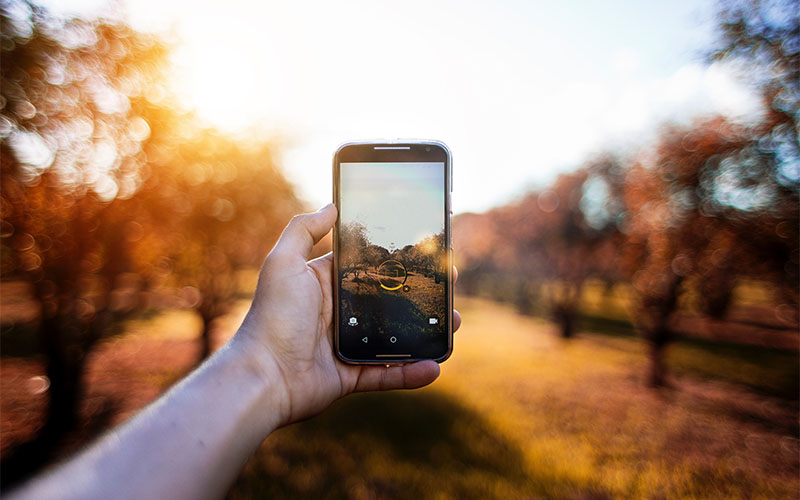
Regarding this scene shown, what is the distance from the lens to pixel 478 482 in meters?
7.20

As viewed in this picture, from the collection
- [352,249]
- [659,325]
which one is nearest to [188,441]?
[352,249]

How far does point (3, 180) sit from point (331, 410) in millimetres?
8265

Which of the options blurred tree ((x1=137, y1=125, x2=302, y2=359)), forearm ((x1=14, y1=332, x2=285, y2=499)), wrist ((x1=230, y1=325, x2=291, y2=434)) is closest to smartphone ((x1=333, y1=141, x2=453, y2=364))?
wrist ((x1=230, y1=325, x2=291, y2=434))

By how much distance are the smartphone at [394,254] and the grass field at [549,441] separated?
4.71m

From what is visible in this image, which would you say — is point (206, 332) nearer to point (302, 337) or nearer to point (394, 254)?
point (302, 337)

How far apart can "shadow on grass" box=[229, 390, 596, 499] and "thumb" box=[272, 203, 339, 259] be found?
17.6 ft

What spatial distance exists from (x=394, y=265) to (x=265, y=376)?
1.41 meters

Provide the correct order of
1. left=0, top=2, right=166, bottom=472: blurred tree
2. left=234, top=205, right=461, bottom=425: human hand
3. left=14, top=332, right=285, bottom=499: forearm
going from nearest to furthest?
left=14, top=332, right=285, bottom=499: forearm, left=234, top=205, right=461, bottom=425: human hand, left=0, top=2, right=166, bottom=472: blurred tree

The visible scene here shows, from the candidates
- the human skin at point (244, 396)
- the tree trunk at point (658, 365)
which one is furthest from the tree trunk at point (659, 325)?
the human skin at point (244, 396)

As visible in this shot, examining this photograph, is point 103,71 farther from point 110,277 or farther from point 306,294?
point 306,294

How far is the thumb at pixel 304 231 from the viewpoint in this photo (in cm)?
322

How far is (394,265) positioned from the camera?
11.6 feet

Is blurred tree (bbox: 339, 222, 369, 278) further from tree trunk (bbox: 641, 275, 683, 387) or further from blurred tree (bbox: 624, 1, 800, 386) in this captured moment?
tree trunk (bbox: 641, 275, 683, 387)

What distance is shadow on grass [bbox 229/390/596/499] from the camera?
6.84 meters
